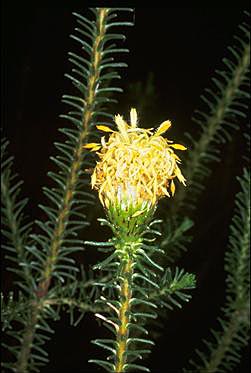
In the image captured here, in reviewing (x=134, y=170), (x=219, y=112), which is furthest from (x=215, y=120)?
(x=134, y=170)

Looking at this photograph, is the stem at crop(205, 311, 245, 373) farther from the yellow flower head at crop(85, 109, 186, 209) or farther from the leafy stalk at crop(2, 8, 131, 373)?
the yellow flower head at crop(85, 109, 186, 209)

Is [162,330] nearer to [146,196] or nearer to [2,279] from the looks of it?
[2,279]

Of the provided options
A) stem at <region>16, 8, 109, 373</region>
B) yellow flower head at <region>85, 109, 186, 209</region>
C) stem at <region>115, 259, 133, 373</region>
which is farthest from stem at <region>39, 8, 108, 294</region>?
stem at <region>115, 259, 133, 373</region>

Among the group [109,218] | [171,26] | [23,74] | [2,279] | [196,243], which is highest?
[171,26]

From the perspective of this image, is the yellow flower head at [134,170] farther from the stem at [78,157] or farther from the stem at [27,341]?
the stem at [27,341]

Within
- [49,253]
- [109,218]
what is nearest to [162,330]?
[49,253]

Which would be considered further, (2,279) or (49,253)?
(2,279)

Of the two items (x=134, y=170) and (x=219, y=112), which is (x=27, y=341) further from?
(x=219, y=112)
